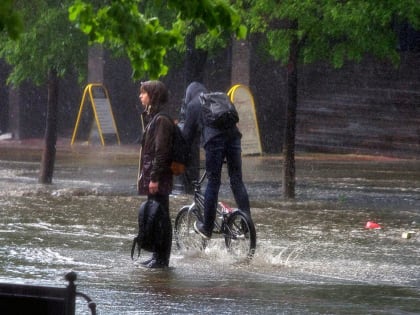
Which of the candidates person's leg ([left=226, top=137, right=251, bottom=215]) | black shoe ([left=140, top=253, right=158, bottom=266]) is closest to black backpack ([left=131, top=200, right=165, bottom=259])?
black shoe ([left=140, top=253, right=158, bottom=266])

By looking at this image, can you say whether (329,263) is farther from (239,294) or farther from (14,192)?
(14,192)

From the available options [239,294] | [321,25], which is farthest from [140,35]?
[321,25]

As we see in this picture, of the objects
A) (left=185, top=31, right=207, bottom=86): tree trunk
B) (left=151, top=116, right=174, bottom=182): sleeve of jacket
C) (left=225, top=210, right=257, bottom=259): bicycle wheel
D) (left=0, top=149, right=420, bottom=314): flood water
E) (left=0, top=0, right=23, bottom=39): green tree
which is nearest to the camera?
(left=0, top=0, right=23, bottom=39): green tree

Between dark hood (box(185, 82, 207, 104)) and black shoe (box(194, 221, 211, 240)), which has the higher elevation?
Result: dark hood (box(185, 82, 207, 104))

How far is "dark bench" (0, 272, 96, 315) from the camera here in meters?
4.88

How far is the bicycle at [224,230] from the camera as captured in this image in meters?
10.4

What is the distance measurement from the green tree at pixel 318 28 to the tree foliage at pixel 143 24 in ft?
28.1

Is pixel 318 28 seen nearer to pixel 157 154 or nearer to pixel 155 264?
pixel 157 154

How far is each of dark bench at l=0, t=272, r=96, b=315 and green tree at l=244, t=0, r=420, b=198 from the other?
32.2 ft

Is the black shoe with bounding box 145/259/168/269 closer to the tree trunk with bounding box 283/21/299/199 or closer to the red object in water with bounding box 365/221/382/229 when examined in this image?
the red object in water with bounding box 365/221/382/229

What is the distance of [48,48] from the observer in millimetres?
16906

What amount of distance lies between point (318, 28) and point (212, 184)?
4.87 meters

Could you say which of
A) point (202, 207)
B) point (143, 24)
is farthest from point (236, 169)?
point (143, 24)

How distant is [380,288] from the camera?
9141 millimetres
